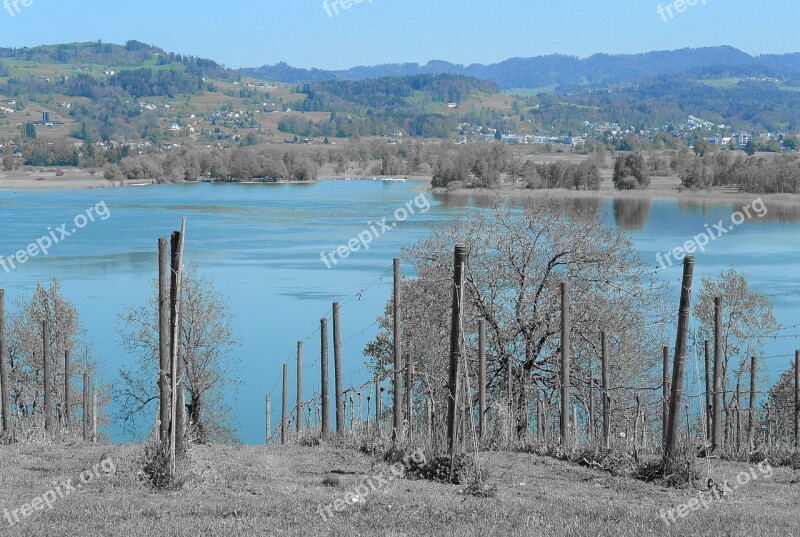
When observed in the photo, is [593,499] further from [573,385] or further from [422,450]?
[573,385]

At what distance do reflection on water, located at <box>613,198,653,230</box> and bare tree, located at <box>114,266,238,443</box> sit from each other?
35686 millimetres

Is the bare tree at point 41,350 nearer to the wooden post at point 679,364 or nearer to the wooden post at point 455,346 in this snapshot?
the wooden post at point 455,346

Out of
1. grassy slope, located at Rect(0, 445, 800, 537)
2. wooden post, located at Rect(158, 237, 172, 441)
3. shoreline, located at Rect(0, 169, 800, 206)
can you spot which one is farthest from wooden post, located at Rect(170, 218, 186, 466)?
shoreline, located at Rect(0, 169, 800, 206)

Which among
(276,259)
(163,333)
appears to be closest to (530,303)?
(163,333)

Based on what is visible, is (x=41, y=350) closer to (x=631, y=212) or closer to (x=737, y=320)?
(x=737, y=320)

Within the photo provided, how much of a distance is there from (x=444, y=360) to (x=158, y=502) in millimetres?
11846

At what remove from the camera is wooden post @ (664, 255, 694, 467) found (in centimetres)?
881

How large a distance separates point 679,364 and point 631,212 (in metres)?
66.2

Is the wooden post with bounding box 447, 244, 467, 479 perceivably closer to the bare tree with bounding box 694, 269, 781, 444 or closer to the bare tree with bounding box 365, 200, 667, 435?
the bare tree with bounding box 365, 200, 667, 435

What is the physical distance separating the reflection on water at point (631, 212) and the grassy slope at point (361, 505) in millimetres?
49886

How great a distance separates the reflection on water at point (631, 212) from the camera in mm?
61481

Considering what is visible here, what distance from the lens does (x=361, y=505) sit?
736 cm

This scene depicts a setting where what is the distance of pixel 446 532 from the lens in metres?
6.48

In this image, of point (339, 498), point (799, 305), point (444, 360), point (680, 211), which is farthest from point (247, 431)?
point (680, 211)
